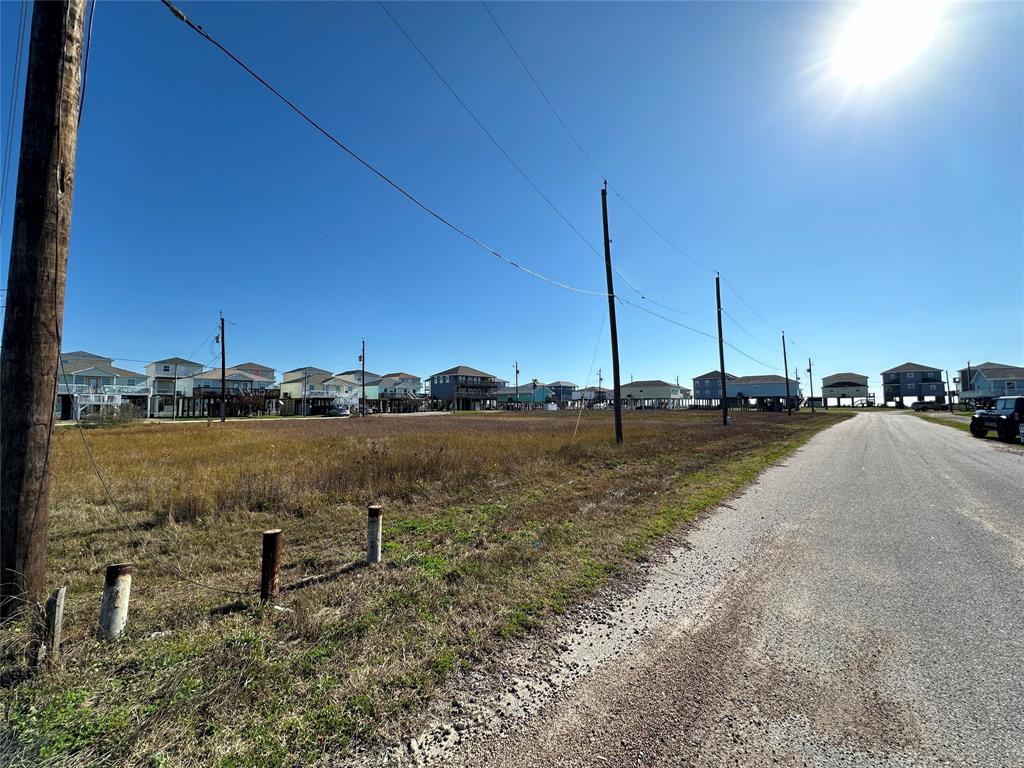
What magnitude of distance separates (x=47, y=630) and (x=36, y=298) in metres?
2.77

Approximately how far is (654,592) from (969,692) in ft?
7.84

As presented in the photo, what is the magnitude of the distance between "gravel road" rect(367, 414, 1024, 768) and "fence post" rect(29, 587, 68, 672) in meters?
2.98

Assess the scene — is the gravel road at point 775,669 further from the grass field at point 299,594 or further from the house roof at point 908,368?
the house roof at point 908,368

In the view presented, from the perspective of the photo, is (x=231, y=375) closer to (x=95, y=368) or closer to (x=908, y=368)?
(x=95, y=368)

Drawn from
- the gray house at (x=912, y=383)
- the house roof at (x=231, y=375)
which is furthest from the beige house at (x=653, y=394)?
the house roof at (x=231, y=375)

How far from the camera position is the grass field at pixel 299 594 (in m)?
2.61

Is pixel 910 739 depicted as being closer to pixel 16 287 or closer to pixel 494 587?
pixel 494 587

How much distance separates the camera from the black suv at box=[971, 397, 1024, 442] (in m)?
20.9

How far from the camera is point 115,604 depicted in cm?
365

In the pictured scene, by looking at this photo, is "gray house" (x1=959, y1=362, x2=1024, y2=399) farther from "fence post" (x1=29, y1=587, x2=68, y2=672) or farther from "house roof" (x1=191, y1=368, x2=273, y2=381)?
"house roof" (x1=191, y1=368, x2=273, y2=381)

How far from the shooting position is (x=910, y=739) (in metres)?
2.54

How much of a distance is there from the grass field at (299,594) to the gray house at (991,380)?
113m

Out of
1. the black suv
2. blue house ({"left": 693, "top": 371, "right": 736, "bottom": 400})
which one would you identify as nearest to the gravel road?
the black suv

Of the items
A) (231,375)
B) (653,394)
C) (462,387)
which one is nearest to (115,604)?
(231,375)
